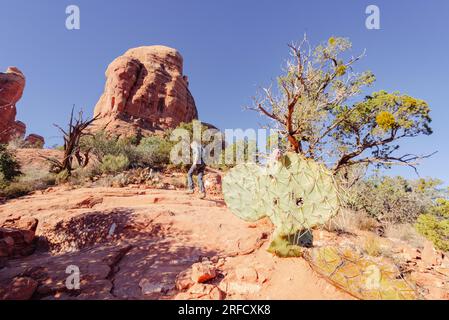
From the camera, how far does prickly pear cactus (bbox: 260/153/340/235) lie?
124 inches

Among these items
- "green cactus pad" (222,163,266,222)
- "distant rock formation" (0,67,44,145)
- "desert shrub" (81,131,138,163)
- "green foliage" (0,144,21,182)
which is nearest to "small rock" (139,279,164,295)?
"green cactus pad" (222,163,266,222)

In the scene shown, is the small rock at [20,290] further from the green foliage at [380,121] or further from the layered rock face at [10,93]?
the layered rock face at [10,93]

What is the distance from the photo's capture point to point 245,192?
12.5 ft

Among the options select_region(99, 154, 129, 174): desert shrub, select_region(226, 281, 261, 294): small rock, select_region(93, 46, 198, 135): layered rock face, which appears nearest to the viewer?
select_region(226, 281, 261, 294): small rock

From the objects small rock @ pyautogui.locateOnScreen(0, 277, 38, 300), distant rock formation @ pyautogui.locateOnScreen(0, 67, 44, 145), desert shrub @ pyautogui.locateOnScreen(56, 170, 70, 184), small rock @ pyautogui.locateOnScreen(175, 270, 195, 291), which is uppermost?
distant rock formation @ pyautogui.locateOnScreen(0, 67, 44, 145)

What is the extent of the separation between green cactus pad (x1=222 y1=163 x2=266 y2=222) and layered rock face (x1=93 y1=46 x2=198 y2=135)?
27.4 meters

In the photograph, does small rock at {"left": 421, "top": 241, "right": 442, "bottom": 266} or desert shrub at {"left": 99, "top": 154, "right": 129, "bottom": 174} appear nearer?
small rock at {"left": 421, "top": 241, "right": 442, "bottom": 266}

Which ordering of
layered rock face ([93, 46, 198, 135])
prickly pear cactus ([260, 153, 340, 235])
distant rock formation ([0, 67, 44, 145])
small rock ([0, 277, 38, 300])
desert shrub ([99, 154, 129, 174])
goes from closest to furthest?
small rock ([0, 277, 38, 300]) < prickly pear cactus ([260, 153, 340, 235]) < desert shrub ([99, 154, 129, 174]) < distant rock formation ([0, 67, 44, 145]) < layered rock face ([93, 46, 198, 135])

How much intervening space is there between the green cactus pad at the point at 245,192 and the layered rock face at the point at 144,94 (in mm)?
27414

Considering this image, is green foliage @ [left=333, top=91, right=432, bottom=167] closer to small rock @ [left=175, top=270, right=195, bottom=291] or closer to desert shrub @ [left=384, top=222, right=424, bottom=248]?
desert shrub @ [left=384, top=222, right=424, bottom=248]

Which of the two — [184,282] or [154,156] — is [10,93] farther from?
[184,282]

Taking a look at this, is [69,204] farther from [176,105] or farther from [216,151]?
[176,105]

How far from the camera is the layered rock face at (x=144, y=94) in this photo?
105 ft

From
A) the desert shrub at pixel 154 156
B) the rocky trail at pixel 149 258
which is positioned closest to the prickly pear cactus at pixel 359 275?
the rocky trail at pixel 149 258
